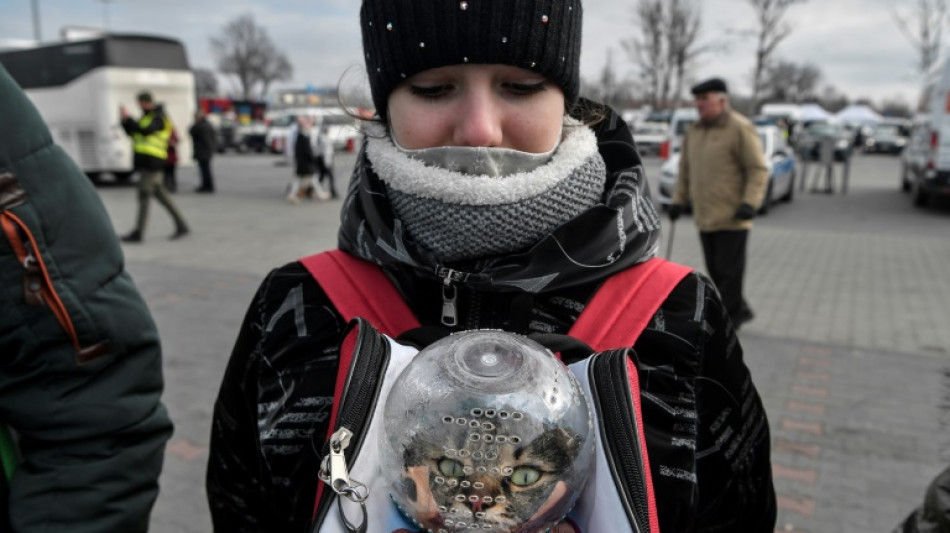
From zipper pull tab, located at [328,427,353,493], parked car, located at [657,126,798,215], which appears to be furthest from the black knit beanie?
parked car, located at [657,126,798,215]

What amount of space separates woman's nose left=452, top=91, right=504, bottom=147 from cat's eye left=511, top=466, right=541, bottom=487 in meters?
0.60

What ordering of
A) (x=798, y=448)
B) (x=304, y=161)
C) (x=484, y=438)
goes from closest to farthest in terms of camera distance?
(x=484, y=438) → (x=798, y=448) → (x=304, y=161)

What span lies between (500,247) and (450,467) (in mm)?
500

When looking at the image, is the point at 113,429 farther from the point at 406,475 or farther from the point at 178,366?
the point at 178,366

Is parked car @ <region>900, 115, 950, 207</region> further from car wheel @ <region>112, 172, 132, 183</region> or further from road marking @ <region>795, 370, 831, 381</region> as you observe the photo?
car wheel @ <region>112, 172, 132, 183</region>

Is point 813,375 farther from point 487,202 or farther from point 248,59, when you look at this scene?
point 248,59

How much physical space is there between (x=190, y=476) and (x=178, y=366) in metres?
1.58

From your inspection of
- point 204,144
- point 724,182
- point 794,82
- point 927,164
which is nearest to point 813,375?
point 724,182

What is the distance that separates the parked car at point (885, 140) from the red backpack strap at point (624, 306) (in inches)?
1532

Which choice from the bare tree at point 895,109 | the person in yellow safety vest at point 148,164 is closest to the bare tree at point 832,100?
the bare tree at point 895,109

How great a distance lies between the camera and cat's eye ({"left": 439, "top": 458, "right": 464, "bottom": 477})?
75 centimetres

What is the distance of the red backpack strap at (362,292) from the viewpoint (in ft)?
3.94

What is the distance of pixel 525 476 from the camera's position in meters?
0.76

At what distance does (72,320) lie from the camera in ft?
4.66
